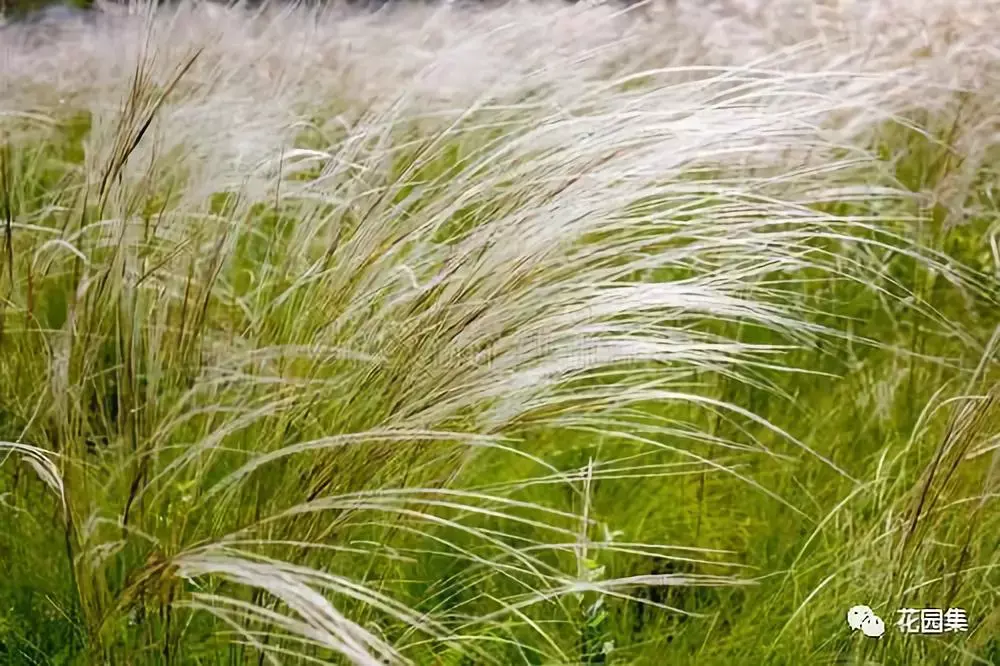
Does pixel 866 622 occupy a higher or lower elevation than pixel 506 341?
lower

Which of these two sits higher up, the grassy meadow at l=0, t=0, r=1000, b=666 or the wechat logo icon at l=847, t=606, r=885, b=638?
the grassy meadow at l=0, t=0, r=1000, b=666

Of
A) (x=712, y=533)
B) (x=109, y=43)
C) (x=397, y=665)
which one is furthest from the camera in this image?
(x=109, y=43)

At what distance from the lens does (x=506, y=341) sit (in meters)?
0.66

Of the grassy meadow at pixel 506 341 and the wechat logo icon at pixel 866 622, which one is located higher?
the grassy meadow at pixel 506 341

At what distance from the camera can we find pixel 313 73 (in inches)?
35.7

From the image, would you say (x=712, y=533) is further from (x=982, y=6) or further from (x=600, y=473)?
(x=982, y=6)

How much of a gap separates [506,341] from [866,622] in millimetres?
360

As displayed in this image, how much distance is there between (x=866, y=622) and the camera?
0.70 meters

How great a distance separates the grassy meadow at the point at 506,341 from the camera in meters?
0.66

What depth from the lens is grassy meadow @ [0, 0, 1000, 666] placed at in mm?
665

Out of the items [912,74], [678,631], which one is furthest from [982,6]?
[678,631]

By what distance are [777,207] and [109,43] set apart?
628 mm

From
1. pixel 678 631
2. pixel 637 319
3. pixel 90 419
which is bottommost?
pixel 678 631

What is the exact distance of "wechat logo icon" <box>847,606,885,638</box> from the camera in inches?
27.4
